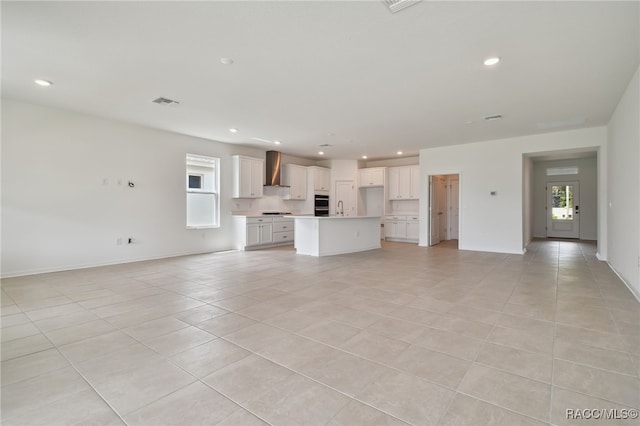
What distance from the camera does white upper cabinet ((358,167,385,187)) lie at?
33.5 feet

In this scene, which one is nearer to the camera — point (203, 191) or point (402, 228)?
point (203, 191)

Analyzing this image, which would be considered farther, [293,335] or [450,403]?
[293,335]

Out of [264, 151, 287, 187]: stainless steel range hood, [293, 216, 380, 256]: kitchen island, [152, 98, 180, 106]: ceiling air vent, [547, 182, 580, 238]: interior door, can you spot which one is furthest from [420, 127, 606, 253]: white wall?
[152, 98, 180, 106]: ceiling air vent

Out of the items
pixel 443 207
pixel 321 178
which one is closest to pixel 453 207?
pixel 443 207

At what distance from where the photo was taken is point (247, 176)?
820 cm

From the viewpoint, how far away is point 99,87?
165 inches

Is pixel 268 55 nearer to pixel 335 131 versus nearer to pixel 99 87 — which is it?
pixel 99 87

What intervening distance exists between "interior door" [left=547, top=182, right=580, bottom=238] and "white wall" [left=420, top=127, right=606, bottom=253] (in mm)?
5151

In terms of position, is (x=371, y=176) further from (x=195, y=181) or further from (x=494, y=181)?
(x=195, y=181)

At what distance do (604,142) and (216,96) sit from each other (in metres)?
7.57

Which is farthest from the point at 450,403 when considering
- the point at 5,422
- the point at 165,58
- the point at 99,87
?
the point at 99,87

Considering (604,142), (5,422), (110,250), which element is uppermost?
(604,142)

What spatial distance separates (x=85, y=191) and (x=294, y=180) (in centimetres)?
537

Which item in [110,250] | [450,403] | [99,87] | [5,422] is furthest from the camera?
[110,250]
